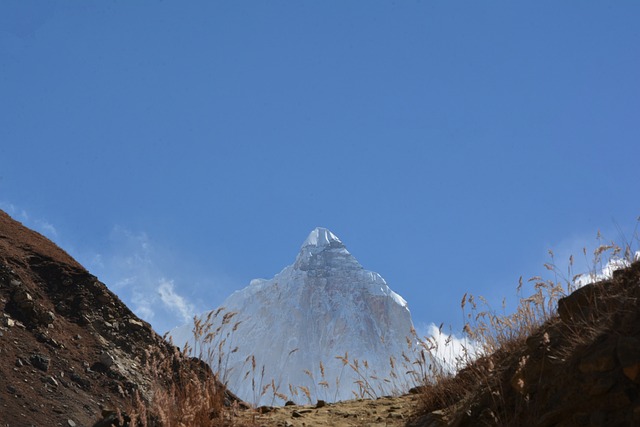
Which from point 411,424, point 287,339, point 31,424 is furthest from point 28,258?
point 287,339

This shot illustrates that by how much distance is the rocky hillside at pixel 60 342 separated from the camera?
416 inches

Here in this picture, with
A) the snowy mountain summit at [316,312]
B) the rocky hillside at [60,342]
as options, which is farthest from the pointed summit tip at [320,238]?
the rocky hillside at [60,342]

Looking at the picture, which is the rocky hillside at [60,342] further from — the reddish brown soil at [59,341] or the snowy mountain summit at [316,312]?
the snowy mountain summit at [316,312]

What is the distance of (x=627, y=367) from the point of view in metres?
4.04

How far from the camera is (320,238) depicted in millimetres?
146125

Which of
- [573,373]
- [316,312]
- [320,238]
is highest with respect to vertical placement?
[320,238]

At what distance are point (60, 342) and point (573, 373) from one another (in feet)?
32.5

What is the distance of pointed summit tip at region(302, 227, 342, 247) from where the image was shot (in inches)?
5586

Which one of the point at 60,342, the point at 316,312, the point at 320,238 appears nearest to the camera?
the point at 60,342

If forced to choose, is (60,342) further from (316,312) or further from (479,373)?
(316,312)

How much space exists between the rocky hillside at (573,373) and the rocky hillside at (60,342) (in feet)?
18.5

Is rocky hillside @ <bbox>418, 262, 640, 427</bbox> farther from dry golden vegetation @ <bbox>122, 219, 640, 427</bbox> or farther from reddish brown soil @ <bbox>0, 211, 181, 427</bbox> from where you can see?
reddish brown soil @ <bbox>0, 211, 181, 427</bbox>

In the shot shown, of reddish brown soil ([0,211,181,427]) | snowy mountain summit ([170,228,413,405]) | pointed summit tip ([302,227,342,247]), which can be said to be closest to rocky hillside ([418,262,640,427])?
reddish brown soil ([0,211,181,427])

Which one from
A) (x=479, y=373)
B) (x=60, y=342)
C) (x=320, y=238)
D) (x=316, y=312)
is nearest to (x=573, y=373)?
(x=479, y=373)
